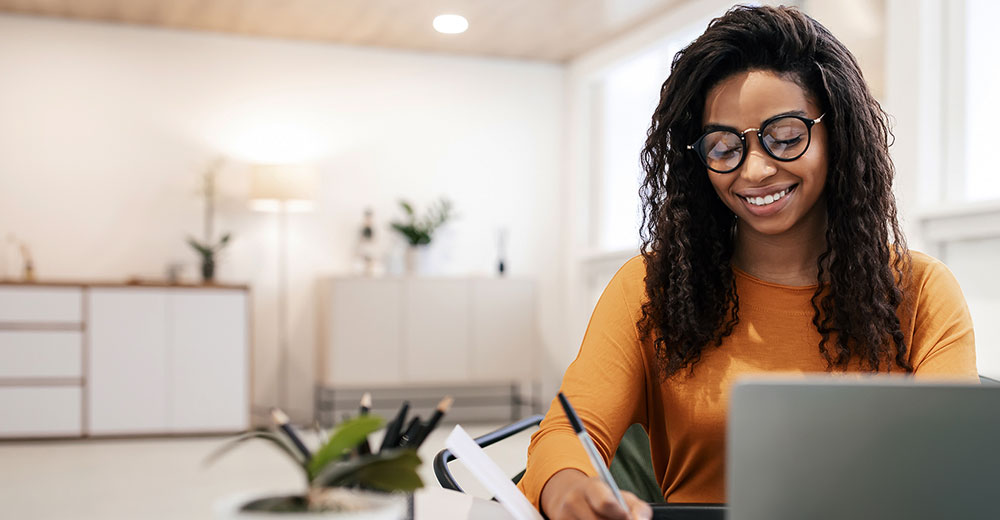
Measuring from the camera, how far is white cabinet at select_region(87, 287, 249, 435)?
5281mm

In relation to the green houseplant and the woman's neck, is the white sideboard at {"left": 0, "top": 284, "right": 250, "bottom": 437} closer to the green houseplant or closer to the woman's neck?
the green houseplant

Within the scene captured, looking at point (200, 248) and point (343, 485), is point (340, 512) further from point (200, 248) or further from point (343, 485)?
point (200, 248)

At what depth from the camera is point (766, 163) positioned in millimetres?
1195

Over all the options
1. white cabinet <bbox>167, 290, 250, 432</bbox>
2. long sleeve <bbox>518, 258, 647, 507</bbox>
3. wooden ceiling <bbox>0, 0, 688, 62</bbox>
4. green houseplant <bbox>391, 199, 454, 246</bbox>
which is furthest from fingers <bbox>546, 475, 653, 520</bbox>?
green houseplant <bbox>391, 199, 454, 246</bbox>

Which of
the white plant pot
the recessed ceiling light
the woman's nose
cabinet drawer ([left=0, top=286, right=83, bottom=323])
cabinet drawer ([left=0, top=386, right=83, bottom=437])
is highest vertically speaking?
the recessed ceiling light

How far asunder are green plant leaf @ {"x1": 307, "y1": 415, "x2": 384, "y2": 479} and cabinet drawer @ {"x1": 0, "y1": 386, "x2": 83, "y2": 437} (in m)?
5.16

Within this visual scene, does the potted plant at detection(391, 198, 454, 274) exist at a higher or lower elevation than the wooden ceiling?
lower

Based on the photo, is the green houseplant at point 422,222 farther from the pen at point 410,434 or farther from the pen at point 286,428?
the pen at point 286,428

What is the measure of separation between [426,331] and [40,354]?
228 cm

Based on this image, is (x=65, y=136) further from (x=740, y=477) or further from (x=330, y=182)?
(x=740, y=477)

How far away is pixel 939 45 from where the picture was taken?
349 centimetres

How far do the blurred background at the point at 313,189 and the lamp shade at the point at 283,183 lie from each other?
0.02 meters

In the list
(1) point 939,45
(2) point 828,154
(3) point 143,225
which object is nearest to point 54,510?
(3) point 143,225

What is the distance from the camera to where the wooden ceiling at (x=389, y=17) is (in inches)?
214
